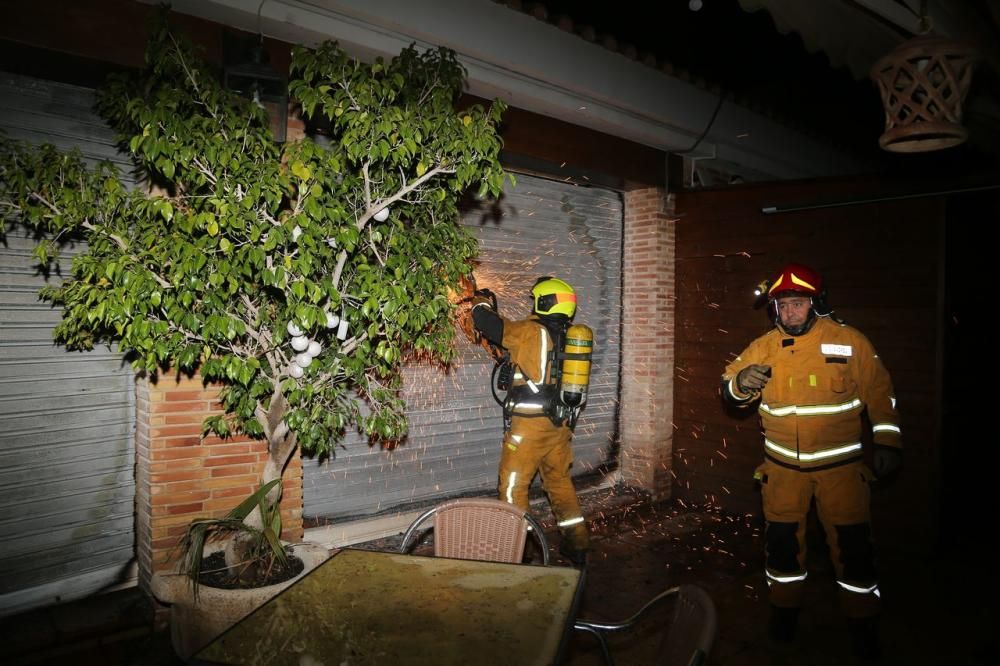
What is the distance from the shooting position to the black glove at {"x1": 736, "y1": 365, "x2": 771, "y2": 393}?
419cm

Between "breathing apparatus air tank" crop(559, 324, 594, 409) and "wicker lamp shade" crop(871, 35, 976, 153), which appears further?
"breathing apparatus air tank" crop(559, 324, 594, 409)

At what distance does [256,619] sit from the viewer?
7.47 feet

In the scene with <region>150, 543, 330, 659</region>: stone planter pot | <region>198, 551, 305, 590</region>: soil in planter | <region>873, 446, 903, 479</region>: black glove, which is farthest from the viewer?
<region>873, 446, 903, 479</region>: black glove

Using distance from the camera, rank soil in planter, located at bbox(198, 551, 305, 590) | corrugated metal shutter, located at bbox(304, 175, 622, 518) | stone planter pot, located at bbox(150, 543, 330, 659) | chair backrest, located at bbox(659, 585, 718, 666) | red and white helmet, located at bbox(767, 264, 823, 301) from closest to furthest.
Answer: chair backrest, located at bbox(659, 585, 718, 666) < stone planter pot, located at bbox(150, 543, 330, 659) < soil in planter, located at bbox(198, 551, 305, 590) < red and white helmet, located at bbox(767, 264, 823, 301) < corrugated metal shutter, located at bbox(304, 175, 622, 518)

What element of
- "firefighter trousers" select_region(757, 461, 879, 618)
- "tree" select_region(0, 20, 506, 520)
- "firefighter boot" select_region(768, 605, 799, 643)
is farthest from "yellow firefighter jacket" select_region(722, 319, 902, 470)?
"tree" select_region(0, 20, 506, 520)

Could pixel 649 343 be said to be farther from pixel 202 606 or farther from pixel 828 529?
pixel 202 606

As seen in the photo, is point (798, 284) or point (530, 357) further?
point (530, 357)

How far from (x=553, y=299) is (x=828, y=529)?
252 cm

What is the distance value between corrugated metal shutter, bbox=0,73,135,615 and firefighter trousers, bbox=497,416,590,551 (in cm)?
281

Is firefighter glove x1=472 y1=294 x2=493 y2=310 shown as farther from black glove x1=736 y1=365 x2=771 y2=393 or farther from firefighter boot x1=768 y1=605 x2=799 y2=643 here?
firefighter boot x1=768 y1=605 x2=799 y2=643

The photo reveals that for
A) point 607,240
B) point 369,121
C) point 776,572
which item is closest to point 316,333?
point 369,121

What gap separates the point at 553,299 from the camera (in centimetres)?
500

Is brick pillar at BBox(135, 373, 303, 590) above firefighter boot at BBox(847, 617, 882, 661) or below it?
above

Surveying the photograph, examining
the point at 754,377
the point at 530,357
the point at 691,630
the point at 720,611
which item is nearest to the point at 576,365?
the point at 530,357
